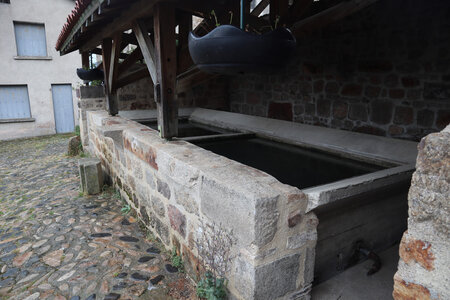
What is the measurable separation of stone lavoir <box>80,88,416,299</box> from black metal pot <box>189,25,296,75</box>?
22.6 inches

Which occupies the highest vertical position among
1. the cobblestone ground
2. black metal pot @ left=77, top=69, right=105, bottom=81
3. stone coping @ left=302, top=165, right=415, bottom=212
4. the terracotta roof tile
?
the terracotta roof tile

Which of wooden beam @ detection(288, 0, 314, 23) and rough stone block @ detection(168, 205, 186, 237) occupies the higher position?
wooden beam @ detection(288, 0, 314, 23)

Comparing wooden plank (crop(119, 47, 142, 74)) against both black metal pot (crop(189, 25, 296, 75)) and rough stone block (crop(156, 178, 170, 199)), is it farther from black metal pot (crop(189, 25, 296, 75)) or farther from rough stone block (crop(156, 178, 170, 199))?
black metal pot (crop(189, 25, 296, 75))

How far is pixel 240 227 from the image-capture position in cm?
149

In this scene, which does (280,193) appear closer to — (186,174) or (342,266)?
(186,174)

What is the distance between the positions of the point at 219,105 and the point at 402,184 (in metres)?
4.94

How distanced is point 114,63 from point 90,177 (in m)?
1.56

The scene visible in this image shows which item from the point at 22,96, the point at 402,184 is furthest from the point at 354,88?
the point at 22,96

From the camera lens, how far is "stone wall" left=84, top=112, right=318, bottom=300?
4.70 ft

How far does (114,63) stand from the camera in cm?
421

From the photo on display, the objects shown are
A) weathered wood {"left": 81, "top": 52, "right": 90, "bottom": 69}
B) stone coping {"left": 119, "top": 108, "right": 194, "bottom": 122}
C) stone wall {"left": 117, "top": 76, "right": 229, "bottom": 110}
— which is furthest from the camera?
weathered wood {"left": 81, "top": 52, "right": 90, "bottom": 69}

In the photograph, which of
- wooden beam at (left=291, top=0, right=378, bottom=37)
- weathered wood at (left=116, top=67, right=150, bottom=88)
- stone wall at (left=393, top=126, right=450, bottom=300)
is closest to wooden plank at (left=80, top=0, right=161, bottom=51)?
weathered wood at (left=116, top=67, right=150, bottom=88)

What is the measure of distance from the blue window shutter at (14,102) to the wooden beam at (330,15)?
338 inches

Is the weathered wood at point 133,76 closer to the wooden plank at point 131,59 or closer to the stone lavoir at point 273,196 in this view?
the wooden plank at point 131,59
